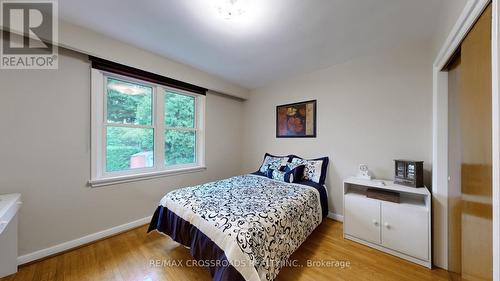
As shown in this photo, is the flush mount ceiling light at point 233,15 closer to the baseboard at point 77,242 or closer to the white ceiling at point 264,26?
the white ceiling at point 264,26

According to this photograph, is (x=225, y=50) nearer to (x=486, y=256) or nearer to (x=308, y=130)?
(x=308, y=130)

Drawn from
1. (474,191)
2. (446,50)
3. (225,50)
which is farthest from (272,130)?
(474,191)

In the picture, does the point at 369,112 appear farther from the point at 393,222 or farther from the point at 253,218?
the point at 253,218

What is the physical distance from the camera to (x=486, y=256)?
928 mm

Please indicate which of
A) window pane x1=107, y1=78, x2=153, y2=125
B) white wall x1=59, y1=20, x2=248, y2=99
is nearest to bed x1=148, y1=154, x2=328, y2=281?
window pane x1=107, y1=78, x2=153, y2=125

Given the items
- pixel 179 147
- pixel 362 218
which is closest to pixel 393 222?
pixel 362 218

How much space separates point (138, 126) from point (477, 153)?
3.26m

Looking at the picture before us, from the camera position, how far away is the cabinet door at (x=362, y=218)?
193 centimetres

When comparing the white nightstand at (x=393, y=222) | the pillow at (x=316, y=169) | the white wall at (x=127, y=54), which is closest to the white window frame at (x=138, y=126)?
the white wall at (x=127, y=54)

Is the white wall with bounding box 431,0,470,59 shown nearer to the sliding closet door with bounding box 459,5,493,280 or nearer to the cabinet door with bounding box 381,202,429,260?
the sliding closet door with bounding box 459,5,493,280

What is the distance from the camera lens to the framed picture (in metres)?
2.96

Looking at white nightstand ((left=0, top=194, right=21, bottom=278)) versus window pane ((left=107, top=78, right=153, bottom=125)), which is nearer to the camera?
white nightstand ((left=0, top=194, right=21, bottom=278))

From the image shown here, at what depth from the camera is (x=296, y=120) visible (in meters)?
3.14

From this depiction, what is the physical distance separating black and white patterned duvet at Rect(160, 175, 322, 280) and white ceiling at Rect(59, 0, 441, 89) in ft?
5.89
